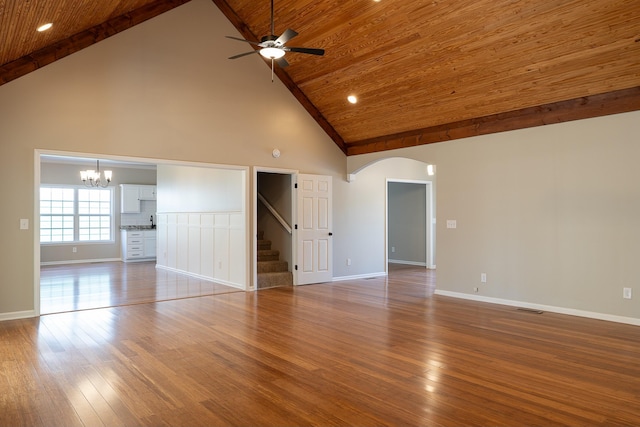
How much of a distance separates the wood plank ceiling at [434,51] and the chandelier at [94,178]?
5.62 meters

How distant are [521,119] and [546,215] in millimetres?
1361

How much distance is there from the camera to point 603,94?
204 inches

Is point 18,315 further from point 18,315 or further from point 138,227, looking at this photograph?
point 138,227

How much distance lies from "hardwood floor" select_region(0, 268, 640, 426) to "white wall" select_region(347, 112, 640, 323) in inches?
19.3

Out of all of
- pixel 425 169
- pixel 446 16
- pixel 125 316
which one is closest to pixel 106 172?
pixel 125 316

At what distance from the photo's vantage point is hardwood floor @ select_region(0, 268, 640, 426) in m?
2.75

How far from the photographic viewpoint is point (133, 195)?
12031mm

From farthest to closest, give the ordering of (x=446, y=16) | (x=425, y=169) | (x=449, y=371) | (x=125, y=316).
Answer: (x=425, y=169) → (x=125, y=316) → (x=446, y=16) → (x=449, y=371)

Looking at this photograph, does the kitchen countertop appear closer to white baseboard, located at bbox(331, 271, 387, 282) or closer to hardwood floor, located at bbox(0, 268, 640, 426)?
white baseboard, located at bbox(331, 271, 387, 282)

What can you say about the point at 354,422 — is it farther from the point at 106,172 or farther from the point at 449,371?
the point at 106,172

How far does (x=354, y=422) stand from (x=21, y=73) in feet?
18.1

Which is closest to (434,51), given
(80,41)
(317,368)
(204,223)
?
(317,368)

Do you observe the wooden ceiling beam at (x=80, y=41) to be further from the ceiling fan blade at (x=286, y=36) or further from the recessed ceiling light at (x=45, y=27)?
the ceiling fan blade at (x=286, y=36)

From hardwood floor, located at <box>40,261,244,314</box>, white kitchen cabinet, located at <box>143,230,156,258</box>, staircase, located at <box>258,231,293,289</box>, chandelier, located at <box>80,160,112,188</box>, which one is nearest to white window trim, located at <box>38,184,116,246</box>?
chandelier, located at <box>80,160,112,188</box>
